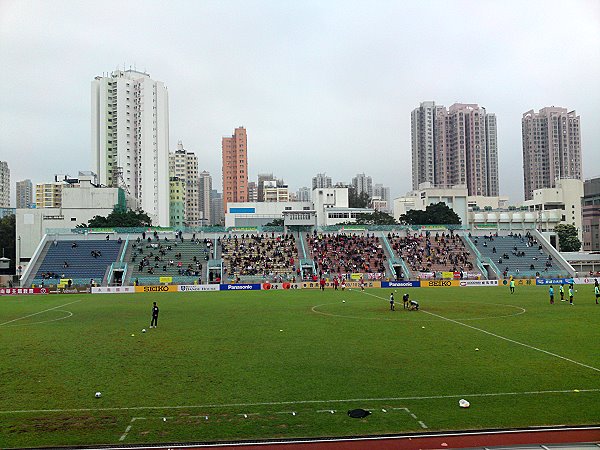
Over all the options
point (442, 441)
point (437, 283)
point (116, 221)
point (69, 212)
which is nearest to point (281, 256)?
point (437, 283)

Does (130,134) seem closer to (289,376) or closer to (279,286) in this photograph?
(279,286)

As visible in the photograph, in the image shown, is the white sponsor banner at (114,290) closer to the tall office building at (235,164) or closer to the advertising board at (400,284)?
the advertising board at (400,284)

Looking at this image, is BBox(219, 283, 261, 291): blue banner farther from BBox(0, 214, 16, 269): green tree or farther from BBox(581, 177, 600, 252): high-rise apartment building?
BBox(581, 177, 600, 252): high-rise apartment building

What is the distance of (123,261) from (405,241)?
37322 millimetres

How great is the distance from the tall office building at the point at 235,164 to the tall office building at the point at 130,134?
42.3 metres

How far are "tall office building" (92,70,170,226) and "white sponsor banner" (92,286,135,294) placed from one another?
82.7 meters

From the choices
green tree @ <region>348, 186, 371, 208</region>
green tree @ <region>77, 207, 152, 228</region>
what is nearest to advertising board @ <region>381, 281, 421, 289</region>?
green tree @ <region>77, 207, 152, 228</region>

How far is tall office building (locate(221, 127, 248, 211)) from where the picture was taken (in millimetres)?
186750

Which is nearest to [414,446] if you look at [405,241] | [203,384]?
[203,384]

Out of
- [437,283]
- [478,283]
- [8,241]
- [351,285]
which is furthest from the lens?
[8,241]

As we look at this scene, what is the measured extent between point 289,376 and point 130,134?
135100 mm

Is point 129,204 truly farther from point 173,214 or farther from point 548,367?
point 548,367

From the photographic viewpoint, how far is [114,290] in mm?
58875

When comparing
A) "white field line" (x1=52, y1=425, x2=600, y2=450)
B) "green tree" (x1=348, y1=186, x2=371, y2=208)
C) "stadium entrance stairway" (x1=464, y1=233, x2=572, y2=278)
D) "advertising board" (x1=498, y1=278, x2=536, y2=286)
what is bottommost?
"advertising board" (x1=498, y1=278, x2=536, y2=286)
